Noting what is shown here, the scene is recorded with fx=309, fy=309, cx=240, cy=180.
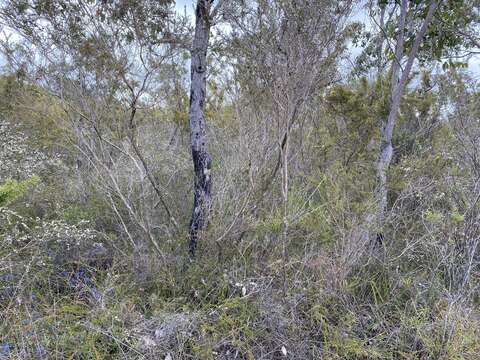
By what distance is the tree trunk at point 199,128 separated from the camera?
3.01m

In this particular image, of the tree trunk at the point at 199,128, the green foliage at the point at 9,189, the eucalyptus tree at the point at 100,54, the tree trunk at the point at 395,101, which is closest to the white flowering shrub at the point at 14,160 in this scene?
the eucalyptus tree at the point at 100,54

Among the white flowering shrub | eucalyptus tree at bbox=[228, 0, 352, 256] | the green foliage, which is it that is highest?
eucalyptus tree at bbox=[228, 0, 352, 256]

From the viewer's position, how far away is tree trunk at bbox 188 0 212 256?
301 centimetres

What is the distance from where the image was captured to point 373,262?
2830 mm

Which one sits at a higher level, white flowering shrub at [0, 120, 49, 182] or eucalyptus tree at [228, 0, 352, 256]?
eucalyptus tree at [228, 0, 352, 256]

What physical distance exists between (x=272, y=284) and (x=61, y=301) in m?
1.73

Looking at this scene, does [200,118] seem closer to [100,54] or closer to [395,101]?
[100,54]

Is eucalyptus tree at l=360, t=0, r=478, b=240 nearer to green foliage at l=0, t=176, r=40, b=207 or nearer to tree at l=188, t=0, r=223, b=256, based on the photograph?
tree at l=188, t=0, r=223, b=256

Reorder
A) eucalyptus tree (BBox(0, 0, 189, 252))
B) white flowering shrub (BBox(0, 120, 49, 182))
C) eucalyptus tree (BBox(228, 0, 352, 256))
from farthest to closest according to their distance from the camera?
white flowering shrub (BBox(0, 120, 49, 182)) < eucalyptus tree (BBox(0, 0, 189, 252)) < eucalyptus tree (BBox(228, 0, 352, 256))

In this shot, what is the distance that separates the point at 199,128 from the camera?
3.10 metres

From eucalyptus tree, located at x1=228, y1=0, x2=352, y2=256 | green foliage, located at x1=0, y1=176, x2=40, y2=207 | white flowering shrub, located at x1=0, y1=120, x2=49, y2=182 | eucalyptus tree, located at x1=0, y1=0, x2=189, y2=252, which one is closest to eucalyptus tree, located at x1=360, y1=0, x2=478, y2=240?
eucalyptus tree, located at x1=228, y1=0, x2=352, y2=256

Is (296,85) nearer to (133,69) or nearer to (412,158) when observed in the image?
(133,69)

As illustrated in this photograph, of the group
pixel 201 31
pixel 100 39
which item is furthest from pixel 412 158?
pixel 100 39

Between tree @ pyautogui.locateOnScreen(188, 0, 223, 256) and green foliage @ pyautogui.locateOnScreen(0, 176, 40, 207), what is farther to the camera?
tree @ pyautogui.locateOnScreen(188, 0, 223, 256)
